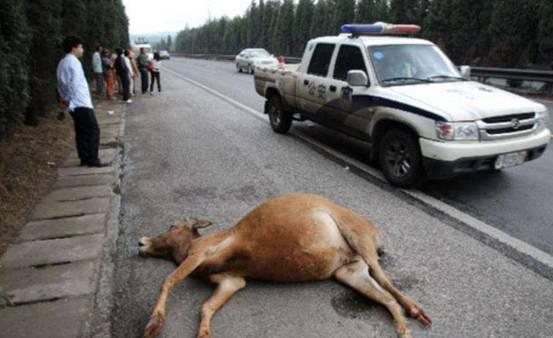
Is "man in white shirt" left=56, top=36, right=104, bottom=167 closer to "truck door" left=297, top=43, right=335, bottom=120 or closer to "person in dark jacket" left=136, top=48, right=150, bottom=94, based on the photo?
"truck door" left=297, top=43, right=335, bottom=120

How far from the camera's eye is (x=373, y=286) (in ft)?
10.9

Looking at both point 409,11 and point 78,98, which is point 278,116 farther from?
point 409,11

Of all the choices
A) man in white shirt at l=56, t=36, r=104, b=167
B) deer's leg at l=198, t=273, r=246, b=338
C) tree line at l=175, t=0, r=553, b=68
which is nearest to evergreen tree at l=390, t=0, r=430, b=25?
tree line at l=175, t=0, r=553, b=68

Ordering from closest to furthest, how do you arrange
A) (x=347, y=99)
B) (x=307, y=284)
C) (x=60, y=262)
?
(x=307, y=284), (x=60, y=262), (x=347, y=99)

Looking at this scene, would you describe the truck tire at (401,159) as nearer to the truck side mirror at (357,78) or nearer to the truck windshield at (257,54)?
the truck side mirror at (357,78)

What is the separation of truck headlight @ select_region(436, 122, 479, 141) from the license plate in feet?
1.59

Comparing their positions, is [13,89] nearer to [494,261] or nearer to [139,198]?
[139,198]

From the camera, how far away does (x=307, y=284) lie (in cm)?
366

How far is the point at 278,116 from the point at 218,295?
6571mm

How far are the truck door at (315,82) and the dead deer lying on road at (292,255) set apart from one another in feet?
14.8

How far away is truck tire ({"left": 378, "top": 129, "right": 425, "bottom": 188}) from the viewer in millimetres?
5789

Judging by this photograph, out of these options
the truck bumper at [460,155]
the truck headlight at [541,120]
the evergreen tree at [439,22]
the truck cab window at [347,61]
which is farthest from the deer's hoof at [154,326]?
the evergreen tree at [439,22]

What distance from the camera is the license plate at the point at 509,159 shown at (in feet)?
18.1

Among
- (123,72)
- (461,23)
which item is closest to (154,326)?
(123,72)
